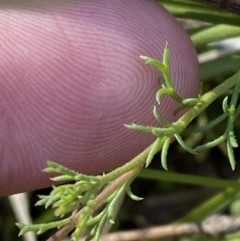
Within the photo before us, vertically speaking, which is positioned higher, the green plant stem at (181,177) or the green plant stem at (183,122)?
the green plant stem at (183,122)

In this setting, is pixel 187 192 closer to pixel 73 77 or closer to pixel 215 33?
pixel 215 33

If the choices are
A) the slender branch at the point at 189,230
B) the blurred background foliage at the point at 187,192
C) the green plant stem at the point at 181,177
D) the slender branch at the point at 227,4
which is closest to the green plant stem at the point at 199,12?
the slender branch at the point at 227,4

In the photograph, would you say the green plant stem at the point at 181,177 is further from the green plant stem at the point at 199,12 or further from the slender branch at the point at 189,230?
the green plant stem at the point at 199,12

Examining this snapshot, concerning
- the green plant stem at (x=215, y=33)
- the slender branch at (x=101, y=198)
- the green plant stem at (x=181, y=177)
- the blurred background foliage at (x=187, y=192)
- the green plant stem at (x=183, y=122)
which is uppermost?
the green plant stem at (x=215, y=33)

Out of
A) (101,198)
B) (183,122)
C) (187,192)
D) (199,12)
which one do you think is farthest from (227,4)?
(187,192)

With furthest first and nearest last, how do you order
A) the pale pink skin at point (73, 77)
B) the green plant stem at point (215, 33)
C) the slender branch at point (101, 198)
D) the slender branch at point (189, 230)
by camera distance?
1. the slender branch at point (189, 230)
2. the green plant stem at point (215, 33)
3. the pale pink skin at point (73, 77)
4. the slender branch at point (101, 198)

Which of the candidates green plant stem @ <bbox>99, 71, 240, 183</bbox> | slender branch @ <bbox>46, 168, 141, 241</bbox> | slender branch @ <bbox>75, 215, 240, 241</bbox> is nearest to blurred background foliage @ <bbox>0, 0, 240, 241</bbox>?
slender branch @ <bbox>75, 215, 240, 241</bbox>
